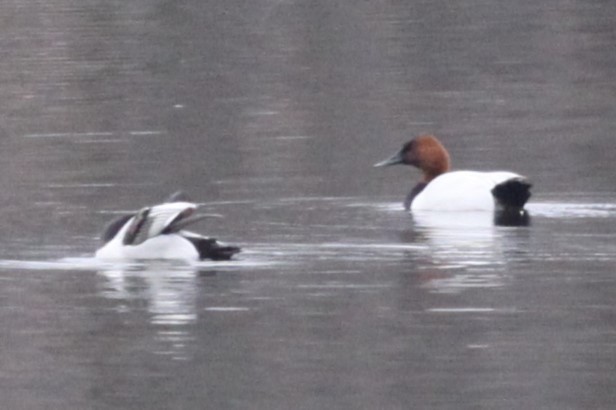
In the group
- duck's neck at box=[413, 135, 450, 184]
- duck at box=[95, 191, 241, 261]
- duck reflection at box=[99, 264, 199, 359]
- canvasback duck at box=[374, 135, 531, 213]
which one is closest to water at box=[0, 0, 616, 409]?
duck reflection at box=[99, 264, 199, 359]

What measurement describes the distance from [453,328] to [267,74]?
1664 centimetres

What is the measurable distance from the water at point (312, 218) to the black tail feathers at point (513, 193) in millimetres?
195

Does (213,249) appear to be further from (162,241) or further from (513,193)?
(513,193)

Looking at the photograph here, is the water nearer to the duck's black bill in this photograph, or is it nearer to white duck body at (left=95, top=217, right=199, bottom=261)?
white duck body at (left=95, top=217, right=199, bottom=261)

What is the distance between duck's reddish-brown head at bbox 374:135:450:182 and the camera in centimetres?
1667

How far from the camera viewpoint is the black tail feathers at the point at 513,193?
14.6 metres

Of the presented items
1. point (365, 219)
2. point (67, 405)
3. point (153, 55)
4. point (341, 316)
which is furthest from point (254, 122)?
point (67, 405)

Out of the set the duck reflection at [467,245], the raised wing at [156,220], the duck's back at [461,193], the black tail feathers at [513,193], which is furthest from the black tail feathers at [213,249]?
the duck's back at [461,193]

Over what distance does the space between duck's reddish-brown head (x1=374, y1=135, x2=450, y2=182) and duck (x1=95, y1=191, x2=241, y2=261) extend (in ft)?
16.1

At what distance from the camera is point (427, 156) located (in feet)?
54.8

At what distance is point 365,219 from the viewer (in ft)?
47.0

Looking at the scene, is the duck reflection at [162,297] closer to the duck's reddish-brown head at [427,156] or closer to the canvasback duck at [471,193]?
the canvasback duck at [471,193]

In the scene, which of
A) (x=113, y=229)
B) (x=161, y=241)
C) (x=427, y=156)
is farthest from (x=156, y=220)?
(x=427, y=156)

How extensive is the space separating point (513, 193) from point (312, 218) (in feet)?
5.11
